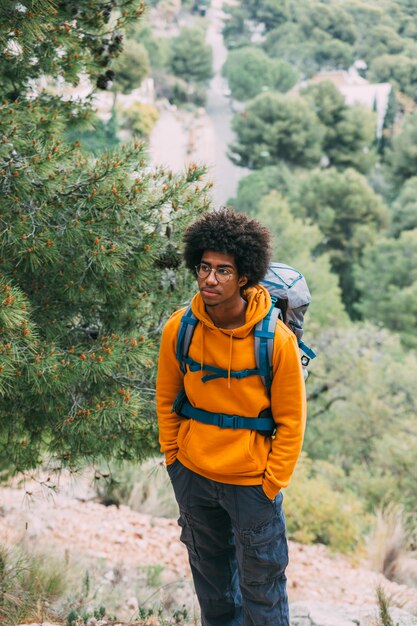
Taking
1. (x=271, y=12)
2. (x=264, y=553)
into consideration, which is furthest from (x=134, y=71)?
(x=264, y=553)

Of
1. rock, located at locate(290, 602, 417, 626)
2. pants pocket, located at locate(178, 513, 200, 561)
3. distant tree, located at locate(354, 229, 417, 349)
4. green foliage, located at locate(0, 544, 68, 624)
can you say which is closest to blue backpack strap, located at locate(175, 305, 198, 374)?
pants pocket, located at locate(178, 513, 200, 561)

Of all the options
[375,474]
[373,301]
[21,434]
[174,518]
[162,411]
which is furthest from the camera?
[373,301]

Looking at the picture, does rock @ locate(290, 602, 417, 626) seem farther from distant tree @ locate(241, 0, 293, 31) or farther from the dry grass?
distant tree @ locate(241, 0, 293, 31)

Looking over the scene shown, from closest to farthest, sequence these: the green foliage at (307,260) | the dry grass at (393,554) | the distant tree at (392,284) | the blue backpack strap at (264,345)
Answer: the blue backpack strap at (264,345) < the dry grass at (393,554) < the green foliage at (307,260) < the distant tree at (392,284)

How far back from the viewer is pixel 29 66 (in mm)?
3744

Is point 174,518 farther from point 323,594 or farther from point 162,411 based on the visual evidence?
point 162,411

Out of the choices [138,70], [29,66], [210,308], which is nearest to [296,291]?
[210,308]

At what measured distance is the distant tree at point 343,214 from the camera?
2808cm

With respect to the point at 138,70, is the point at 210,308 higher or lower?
higher

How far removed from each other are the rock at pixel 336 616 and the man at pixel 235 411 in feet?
3.93

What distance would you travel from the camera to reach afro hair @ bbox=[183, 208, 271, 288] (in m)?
2.06

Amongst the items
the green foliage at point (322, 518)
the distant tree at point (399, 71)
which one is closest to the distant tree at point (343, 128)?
the distant tree at point (399, 71)

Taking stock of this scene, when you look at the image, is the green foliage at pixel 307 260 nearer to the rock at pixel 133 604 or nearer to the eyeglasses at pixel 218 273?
the rock at pixel 133 604

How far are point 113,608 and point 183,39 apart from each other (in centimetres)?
4886
